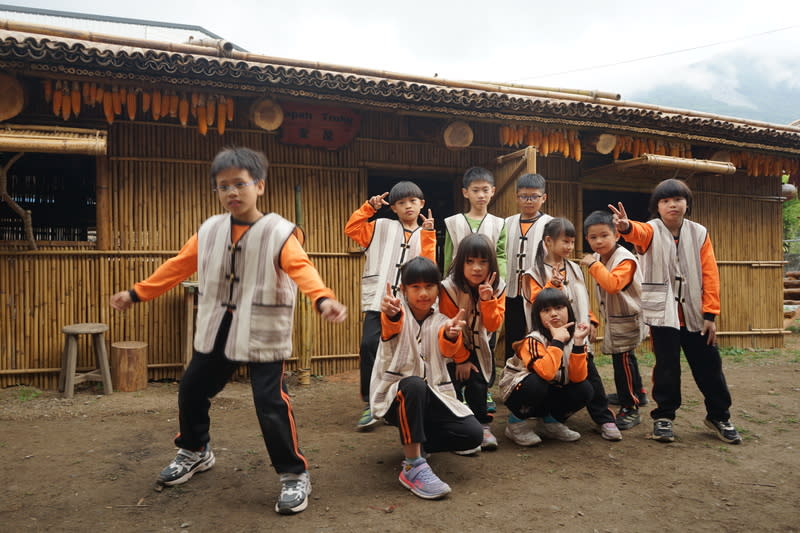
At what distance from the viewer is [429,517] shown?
2652 millimetres

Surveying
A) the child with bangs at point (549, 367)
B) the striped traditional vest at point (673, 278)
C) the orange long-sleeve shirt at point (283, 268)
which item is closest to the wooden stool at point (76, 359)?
the orange long-sleeve shirt at point (283, 268)

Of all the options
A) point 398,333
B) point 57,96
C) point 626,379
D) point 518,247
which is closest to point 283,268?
point 398,333

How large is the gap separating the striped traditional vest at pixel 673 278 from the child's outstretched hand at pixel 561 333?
29.1 inches

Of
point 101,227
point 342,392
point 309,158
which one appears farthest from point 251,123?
point 342,392

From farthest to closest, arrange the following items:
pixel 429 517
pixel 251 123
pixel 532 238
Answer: pixel 251 123 → pixel 532 238 → pixel 429 517

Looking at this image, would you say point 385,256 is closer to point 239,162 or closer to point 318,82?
point 239,162

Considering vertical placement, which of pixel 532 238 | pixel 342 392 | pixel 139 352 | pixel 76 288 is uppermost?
pixel 532 238

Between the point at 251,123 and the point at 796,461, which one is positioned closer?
the point at 796,461

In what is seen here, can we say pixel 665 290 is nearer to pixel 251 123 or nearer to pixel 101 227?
pixel 251 123

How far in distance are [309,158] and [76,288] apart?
8.89 ft

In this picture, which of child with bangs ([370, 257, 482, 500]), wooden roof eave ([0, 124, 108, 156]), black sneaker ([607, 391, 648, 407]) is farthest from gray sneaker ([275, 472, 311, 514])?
wooden roof eave ([0, 124, 108, 156])

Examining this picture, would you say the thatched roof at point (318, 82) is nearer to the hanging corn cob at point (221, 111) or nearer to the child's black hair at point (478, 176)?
the hanging corn cob at point (221, 111)

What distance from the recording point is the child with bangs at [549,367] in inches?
136

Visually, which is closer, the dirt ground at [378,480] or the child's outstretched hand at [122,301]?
the dirt ground at [378,480]
